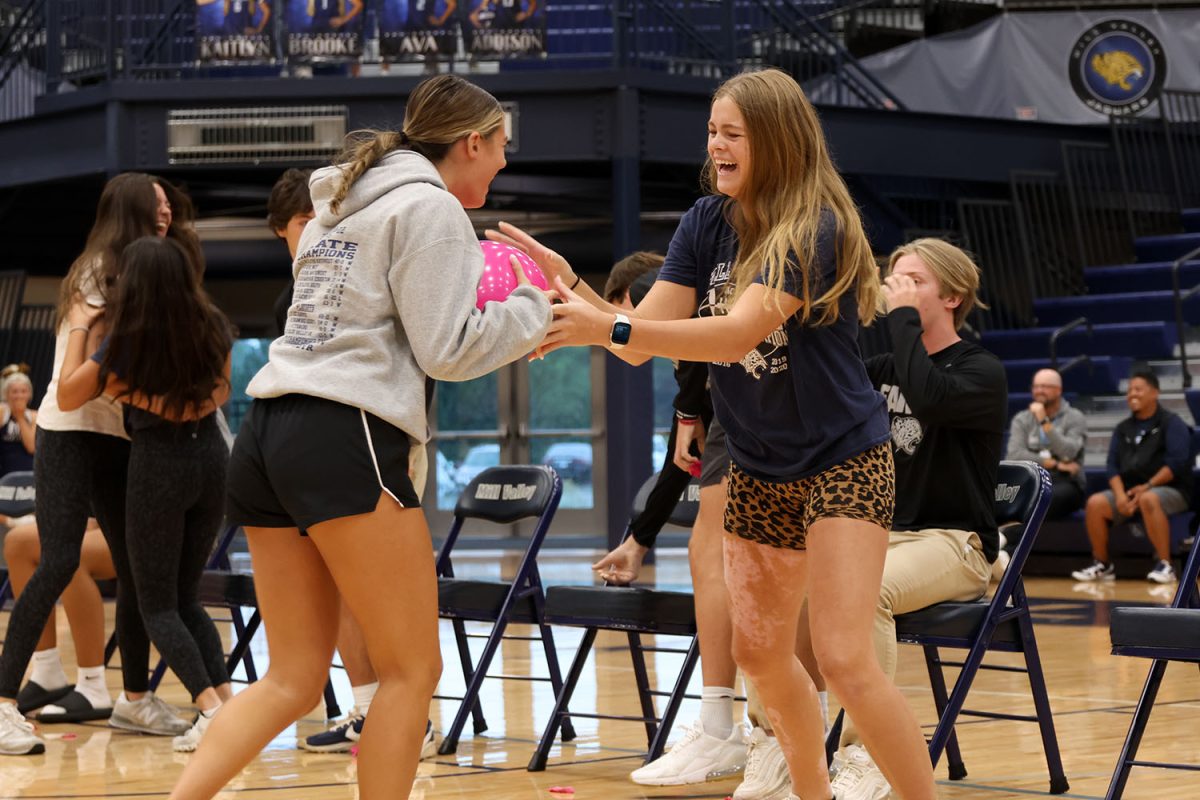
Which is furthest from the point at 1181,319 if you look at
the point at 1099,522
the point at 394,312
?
the point at 394,312

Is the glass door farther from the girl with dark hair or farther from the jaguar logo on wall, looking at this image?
the girl with dark hair

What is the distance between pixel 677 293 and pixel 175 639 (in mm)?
2326

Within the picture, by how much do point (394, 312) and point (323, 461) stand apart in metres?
0.32

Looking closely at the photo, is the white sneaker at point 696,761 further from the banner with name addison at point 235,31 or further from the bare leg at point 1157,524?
the banner with name addison at point 235,31

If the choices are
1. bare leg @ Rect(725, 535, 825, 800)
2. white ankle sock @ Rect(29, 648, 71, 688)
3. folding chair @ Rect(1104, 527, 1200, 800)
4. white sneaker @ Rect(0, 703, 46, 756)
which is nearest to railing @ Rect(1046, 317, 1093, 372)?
white ankle sock @ Rect(29, 648, 71, 688)

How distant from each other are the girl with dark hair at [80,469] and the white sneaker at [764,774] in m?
2.24

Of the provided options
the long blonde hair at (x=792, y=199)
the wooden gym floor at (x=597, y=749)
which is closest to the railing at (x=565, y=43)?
the wooden gym floor at (x=597, y=749)

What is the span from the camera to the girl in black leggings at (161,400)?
16.3 ft

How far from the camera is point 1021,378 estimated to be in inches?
525

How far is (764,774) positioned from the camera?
424cm

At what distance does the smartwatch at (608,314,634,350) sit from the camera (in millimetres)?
3057

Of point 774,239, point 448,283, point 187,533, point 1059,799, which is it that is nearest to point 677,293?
point 774,239

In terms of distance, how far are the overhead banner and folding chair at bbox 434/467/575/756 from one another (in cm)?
1073

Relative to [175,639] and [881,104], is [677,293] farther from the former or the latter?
[881,104]
